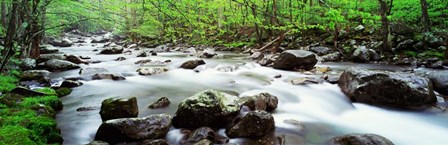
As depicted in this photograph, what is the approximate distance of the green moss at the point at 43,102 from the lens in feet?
19.8

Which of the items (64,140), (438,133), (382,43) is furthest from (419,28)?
(64,140)

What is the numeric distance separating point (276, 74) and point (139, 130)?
7.00 metres

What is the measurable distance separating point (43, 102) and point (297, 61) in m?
8.51

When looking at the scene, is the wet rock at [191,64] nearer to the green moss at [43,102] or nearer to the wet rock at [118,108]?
the green moss at [43,102]

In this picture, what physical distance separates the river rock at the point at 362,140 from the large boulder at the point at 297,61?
675 centimetres

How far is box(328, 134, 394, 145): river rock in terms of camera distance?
4.50 m

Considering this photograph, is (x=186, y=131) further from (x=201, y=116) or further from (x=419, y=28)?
(x=419, y=28)

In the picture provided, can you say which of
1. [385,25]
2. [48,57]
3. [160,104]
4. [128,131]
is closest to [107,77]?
[160,104]

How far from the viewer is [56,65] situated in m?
12.1

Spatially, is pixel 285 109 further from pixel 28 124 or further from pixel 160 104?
pixel 28 124

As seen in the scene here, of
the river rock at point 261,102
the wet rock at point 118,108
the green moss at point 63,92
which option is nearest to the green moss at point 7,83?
the green moss at point 63,92

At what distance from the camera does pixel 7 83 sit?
27.0ft

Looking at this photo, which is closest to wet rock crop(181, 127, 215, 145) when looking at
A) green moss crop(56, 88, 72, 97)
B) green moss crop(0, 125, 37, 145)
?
green moss crop(0, 125, 37, 145)

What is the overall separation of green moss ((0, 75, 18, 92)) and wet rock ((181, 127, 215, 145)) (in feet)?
17.6
